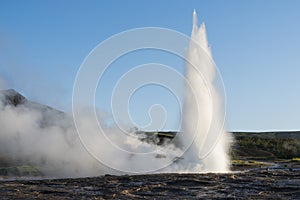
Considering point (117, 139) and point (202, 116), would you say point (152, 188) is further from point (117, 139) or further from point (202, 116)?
point (202, 116)

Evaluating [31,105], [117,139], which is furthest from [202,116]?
[31,105]

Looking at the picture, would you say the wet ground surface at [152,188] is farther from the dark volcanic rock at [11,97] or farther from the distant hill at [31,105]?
the dark volcanic rock at [11,97]

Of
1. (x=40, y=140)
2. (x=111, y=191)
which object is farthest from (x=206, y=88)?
(x=111, y=191)

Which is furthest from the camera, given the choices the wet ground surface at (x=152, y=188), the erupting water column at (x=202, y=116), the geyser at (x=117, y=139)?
the erupting water column at (x=202, y=116)

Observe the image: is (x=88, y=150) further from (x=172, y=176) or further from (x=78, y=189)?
(x=78, y=189)

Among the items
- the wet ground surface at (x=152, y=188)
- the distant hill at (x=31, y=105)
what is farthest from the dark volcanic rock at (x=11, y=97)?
the wet ground surface at (x=152, y=188)

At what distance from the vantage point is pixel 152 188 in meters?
23.2

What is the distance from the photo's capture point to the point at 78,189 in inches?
880

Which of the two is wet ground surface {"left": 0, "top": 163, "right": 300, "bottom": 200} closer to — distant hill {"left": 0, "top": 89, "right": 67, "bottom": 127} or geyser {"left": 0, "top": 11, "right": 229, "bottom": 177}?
geyser {"left": 0, "top": 11, "right": 229, "bottom": 177}

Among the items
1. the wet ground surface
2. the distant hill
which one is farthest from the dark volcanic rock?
the wet ground surface

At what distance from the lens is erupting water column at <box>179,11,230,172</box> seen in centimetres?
3716

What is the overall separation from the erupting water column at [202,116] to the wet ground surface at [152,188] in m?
8.70

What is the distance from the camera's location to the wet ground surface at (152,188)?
794 inches

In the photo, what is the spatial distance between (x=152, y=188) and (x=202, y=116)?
689 inches
